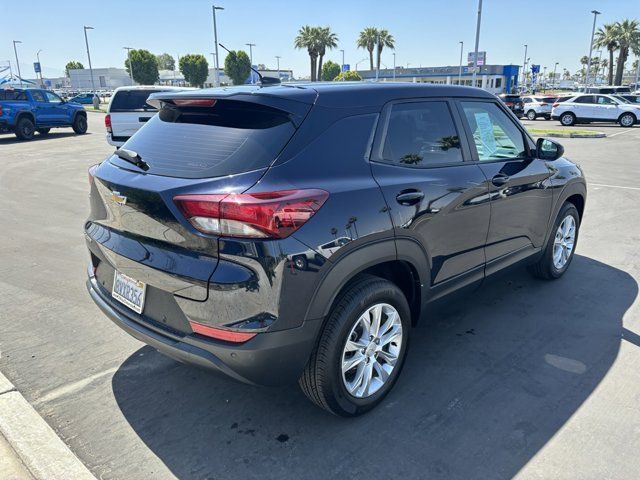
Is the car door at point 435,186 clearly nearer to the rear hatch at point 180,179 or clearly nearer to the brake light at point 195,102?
the rear hatch at point 180,179

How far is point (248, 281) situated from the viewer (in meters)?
2.30

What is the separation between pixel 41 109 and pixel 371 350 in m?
20.6

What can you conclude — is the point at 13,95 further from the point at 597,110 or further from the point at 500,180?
the point at 597,110

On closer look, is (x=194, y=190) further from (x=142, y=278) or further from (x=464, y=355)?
(x=464, y=355)

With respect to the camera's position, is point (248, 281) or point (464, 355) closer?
point (248, 281)

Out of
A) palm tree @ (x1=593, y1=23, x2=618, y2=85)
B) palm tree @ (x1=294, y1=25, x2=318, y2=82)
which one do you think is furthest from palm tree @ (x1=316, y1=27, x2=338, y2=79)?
palm tree @ (x1=593, y1=23, x2=618, y2=85)

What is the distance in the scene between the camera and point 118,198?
2.74 metres

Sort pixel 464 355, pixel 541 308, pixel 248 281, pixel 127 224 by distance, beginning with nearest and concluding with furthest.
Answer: pixel 248 281 → pixel 127 224 → pixel 464 355 → pixel 541 308

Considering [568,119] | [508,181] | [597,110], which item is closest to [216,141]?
[508,181]

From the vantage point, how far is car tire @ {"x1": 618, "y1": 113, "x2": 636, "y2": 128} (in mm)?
25984

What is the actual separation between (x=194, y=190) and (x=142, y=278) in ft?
1.97

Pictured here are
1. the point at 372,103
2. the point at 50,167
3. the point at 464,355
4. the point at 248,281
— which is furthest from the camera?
the point at 50,167

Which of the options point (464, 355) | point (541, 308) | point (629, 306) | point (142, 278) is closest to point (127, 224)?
point (142, 278)

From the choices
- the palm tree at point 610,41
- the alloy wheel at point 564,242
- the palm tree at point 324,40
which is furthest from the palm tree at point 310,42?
the alloy wheel at point 564,242
